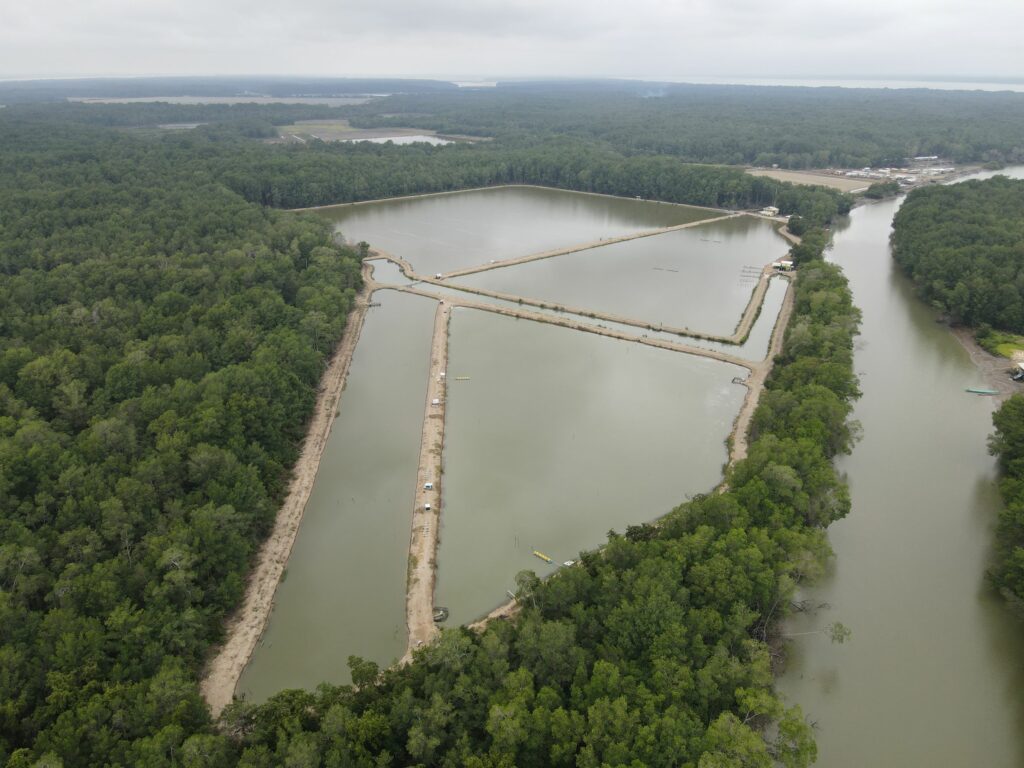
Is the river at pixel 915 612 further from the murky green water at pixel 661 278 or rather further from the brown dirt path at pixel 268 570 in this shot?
the brown dirt path at pixel 268 570

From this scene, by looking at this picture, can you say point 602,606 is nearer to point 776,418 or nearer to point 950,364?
point 776,418

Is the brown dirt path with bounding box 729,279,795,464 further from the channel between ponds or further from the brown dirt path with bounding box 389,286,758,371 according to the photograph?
the brown dirt path with bounding box 389,286,758,371

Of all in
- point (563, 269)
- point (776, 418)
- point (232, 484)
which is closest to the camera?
point (232, 484)

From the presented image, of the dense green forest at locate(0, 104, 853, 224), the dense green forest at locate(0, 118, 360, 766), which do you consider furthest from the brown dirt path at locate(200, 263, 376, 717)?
the dense green forest at locate(0, 104, 853, 224)

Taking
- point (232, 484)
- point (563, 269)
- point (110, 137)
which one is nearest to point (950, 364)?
point (563, 269)

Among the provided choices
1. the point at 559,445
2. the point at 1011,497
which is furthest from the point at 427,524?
the point at 1011,497

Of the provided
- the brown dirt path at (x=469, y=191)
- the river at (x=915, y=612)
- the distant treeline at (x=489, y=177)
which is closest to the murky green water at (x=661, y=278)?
the distant treeline at (x=489, y=177)
